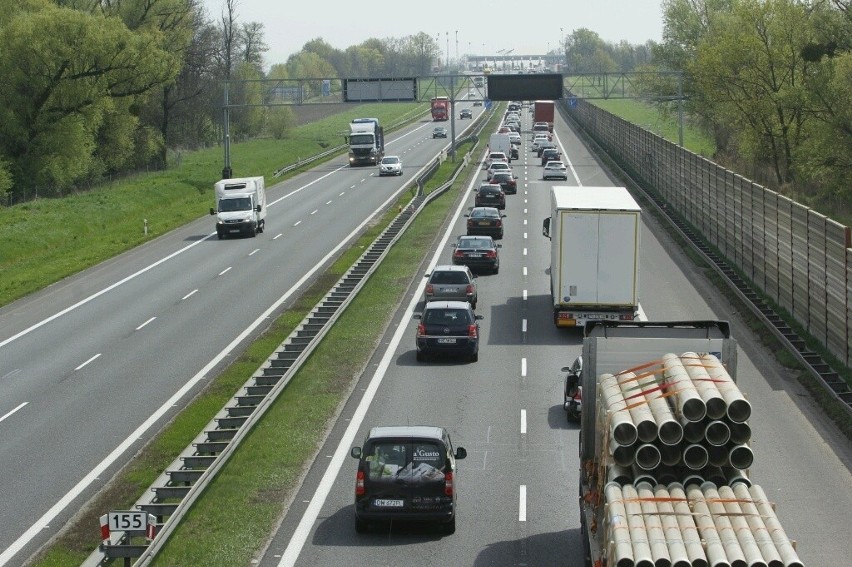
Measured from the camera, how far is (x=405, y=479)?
2047 centimetres

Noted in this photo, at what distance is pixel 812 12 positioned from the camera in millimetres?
85750

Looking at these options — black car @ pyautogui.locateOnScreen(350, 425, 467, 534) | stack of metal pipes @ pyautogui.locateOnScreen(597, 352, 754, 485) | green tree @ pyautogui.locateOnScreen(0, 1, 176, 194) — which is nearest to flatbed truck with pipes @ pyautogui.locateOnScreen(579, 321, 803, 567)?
stack of metal pipes @ pyautogui.locateOnScreen(597, 352, 754, 485)

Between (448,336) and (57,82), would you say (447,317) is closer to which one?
(448,336)

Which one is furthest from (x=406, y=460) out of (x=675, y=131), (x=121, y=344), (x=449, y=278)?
(x=675, y=131)

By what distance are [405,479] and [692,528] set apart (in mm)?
Answer: 7234

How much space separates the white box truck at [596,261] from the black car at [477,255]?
11439mm

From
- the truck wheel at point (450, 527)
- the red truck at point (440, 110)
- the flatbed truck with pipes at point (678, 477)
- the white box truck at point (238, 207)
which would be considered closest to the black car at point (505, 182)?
the white box truck at point (238, 207)

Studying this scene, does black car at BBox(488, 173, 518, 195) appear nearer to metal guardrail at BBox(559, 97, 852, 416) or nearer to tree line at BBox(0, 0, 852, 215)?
metal guardrail at BBox(559, 97, 852, 416)

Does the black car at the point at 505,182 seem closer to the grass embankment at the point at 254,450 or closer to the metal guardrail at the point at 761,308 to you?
the metal guardrail at the point at 761,308

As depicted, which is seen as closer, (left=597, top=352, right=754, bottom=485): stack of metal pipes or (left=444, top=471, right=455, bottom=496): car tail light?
(left=597, top=352, right=754, bottom=485): stack of metal pipes

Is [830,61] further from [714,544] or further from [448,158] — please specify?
[714,544]

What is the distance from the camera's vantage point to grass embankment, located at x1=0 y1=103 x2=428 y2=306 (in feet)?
188

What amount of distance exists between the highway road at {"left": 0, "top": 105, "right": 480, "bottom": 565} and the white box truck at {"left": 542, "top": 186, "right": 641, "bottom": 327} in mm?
9390

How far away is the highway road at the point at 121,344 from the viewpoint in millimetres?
25797
